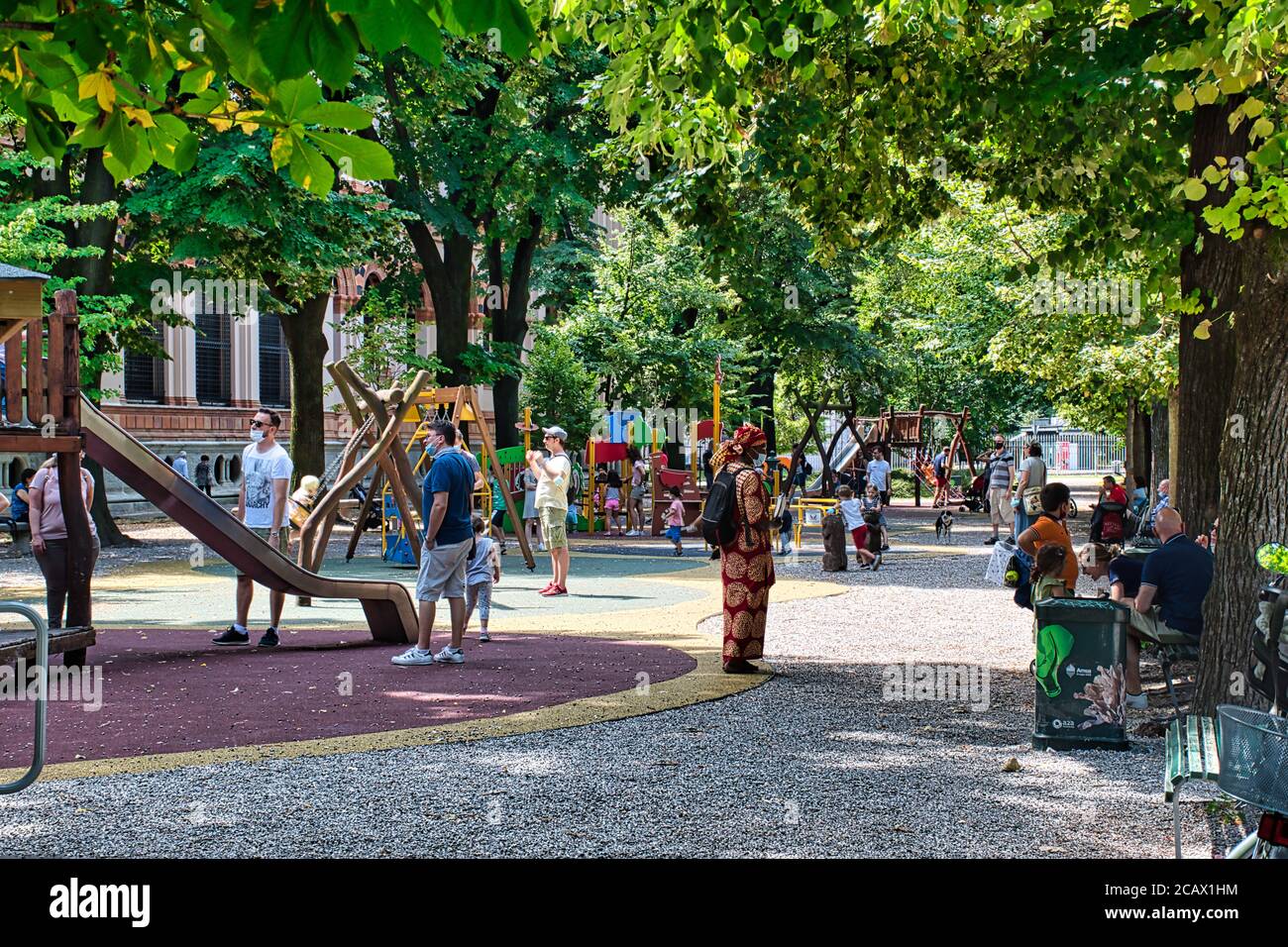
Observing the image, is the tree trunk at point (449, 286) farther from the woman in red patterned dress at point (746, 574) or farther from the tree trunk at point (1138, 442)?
the woman in red patterned dress at point (746, 574)

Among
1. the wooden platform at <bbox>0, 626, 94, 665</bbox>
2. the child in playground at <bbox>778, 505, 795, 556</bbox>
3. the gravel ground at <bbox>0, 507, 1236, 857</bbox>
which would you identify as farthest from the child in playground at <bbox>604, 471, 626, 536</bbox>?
the gravel ground at <bbox>0, 507, 1236, 857</bbox>

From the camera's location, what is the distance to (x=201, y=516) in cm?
1223

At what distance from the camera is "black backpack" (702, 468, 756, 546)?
11188 millimetres

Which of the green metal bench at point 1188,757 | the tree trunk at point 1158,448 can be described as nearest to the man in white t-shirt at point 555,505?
the green metal bench at point 1188,757

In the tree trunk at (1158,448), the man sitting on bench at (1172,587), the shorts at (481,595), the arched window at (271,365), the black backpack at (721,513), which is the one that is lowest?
the shorts at (481,595)

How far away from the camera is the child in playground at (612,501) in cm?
3238

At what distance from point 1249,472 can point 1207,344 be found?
2.52m

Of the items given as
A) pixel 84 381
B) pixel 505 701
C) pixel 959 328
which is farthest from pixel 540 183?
pixel 505 701

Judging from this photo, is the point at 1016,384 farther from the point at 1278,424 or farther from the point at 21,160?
the point at 1278,424

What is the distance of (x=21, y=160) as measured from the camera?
2305 cm

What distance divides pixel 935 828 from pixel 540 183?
24.2m

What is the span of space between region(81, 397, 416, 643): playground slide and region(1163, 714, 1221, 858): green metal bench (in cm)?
770

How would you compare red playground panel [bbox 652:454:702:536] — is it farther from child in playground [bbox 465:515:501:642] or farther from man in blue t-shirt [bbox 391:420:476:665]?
man in blue t-shirt [bbox 391:420:476:665]

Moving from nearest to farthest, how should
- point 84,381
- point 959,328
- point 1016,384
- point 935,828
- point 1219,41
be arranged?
point 935,828, point 1219,41, point 84,381, point 959,328, point 1016,384
